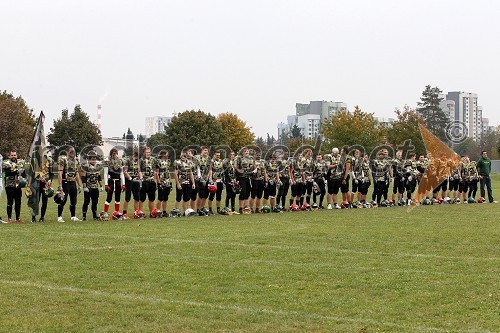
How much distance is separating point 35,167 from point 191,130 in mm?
58560

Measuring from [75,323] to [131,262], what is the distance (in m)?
3.86

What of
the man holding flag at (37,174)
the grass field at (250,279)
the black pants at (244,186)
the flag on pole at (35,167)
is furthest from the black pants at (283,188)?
the flag on pole at (35,167)

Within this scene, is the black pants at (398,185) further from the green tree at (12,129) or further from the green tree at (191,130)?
the green tree at (191,130)

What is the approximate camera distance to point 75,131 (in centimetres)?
7281

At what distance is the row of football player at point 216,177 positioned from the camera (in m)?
19.2

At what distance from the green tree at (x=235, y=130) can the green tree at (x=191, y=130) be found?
11444mm

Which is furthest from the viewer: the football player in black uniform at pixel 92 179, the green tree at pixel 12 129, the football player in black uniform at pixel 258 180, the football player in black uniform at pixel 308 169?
Answer: the green tree at pixel 12 129

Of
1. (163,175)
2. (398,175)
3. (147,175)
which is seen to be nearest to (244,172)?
(163,175)

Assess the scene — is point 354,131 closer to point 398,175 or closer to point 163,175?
point 398,175

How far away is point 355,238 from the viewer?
14594 millimetres

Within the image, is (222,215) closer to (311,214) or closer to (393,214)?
(311,214)

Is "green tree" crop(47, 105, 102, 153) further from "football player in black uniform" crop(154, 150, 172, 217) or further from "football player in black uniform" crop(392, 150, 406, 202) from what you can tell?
"football player in black uniform" crop(154, 150, 172, 217)

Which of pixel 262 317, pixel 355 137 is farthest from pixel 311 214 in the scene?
pixel 355 137

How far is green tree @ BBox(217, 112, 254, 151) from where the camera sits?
297 ft
